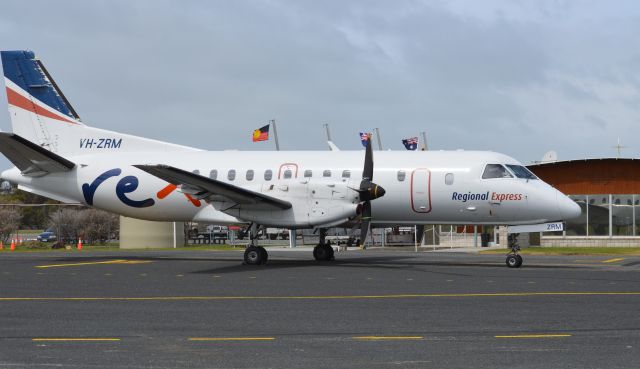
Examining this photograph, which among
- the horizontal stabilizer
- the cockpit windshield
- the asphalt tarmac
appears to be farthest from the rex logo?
the cockpit windshield

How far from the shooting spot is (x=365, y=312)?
46.9 ft

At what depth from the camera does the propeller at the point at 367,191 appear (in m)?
26.5

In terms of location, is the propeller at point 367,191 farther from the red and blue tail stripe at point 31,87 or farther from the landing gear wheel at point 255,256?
the red and blue tail stripe at point 31,87

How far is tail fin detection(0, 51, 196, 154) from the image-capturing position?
32.5m

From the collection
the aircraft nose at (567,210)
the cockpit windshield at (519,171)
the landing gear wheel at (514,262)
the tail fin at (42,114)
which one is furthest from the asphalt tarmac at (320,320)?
the tail fin at (42,114)

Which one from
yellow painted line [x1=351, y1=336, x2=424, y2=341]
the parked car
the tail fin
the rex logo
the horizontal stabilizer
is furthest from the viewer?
the parked car

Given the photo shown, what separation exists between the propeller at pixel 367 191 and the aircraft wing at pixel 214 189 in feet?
8.59

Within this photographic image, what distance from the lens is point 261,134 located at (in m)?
57.7

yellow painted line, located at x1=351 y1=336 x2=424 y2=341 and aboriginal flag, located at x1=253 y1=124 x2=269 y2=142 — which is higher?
aboriginal flag, located at x1=253 y1=124 x2=269 y2=142

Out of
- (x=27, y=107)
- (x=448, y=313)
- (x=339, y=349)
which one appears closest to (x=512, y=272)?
(x=448, y=313)

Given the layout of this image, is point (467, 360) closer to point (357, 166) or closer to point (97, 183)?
point (357, 166)

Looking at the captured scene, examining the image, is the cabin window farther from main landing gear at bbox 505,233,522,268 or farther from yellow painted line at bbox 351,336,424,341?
yellow painted line at bbox 351,336,424,341

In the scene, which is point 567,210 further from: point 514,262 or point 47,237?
point 47,237

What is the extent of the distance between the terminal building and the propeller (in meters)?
27.8
